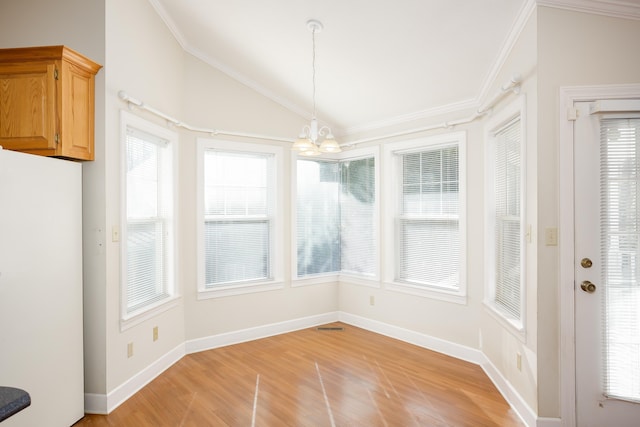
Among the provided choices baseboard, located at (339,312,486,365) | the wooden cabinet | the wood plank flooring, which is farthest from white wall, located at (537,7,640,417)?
the wooden cabinet

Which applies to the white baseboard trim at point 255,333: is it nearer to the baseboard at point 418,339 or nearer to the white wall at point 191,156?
the white wall at point 191,156

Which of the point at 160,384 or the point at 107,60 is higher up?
the point at 107,60

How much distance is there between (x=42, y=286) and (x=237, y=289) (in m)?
2.07

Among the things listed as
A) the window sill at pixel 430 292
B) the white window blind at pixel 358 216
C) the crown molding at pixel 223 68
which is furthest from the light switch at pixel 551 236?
the crown molding at pixel 223 68

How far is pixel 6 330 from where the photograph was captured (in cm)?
209

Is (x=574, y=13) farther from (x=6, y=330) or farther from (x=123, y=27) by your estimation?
(x=6, y=330)

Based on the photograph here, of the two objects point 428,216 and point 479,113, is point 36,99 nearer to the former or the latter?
point 479,113

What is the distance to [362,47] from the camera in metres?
3.21

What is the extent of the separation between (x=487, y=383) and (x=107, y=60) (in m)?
3.95

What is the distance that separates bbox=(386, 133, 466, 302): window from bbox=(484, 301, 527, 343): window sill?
452 mm

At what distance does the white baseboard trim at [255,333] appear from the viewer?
3928mm

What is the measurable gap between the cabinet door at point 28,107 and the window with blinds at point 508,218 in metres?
3.26

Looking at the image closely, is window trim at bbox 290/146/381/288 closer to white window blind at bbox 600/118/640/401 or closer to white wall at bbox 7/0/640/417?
white wall at bbox 7/0/640/417

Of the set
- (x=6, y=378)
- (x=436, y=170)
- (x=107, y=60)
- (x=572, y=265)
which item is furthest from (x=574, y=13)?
(x=6, y=378)
